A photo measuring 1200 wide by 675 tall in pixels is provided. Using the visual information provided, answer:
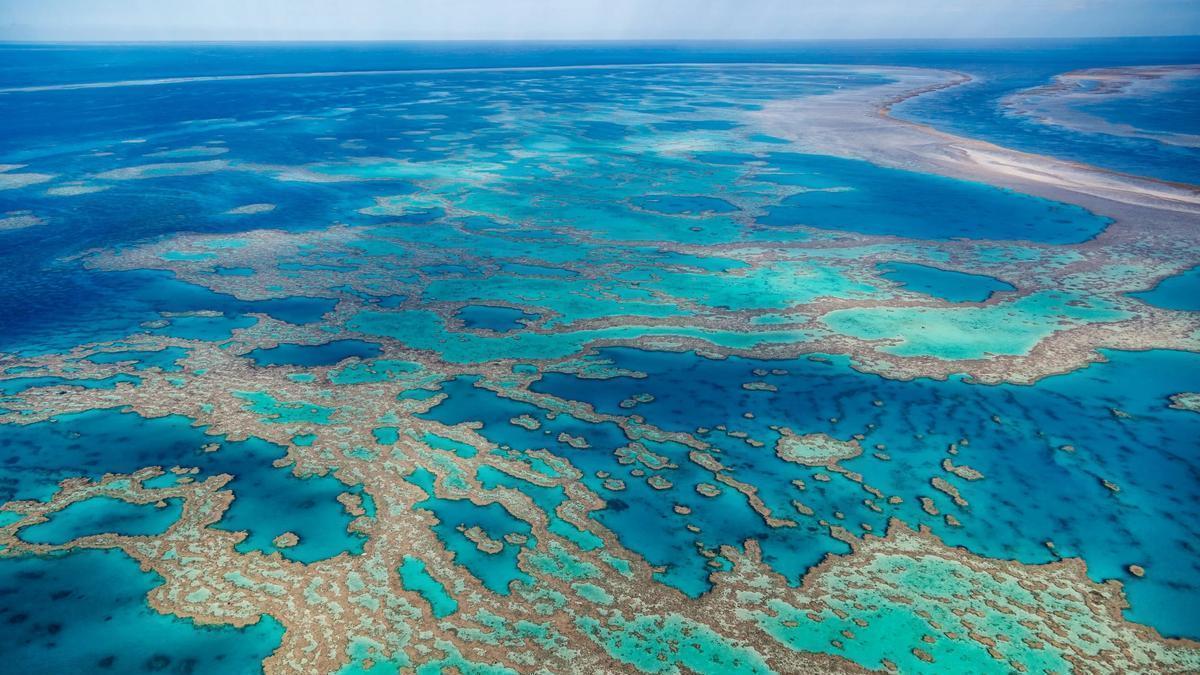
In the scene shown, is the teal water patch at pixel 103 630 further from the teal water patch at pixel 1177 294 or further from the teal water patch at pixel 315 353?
the teal water patch at pixel 1177 294

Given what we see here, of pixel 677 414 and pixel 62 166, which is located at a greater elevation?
pixel 62 166

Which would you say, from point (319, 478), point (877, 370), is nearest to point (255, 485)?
point (319, 478)

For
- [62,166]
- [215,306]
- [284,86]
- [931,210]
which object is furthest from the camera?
[284,86]

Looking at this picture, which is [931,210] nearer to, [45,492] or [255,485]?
[255,485]

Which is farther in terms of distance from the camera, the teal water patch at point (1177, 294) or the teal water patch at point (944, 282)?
the teal water patch at point (944, 282)

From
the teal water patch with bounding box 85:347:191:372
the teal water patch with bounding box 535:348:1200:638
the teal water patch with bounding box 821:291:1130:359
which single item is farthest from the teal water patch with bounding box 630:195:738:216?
the teal water patch with bounding box 85:347:191:372

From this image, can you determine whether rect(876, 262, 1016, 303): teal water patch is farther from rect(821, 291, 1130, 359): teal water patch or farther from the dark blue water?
the dark blue water

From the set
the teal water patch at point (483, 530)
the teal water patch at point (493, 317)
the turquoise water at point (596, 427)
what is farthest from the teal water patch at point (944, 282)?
the teal water patch at point (483, 530)

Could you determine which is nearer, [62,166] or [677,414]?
[677,414]
